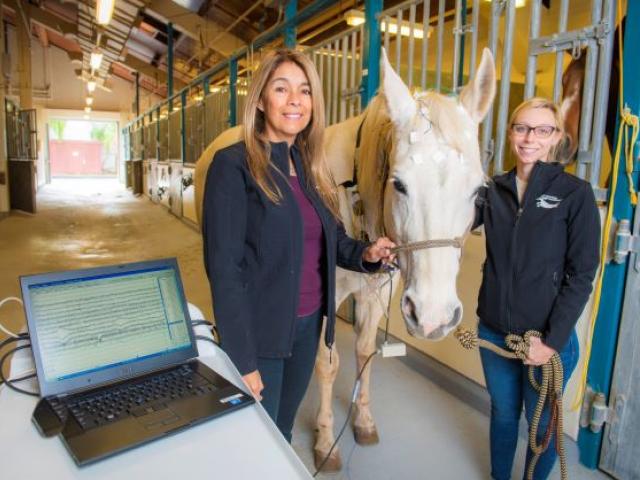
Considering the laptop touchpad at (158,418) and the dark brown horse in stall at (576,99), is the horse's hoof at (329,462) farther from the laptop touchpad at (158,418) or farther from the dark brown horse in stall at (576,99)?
the dark brown horse in stall at (576,99)

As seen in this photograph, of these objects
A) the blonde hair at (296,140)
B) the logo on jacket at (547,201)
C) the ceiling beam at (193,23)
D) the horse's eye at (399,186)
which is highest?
the ceiling beam at (193,23)

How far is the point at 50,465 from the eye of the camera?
623 millimetres

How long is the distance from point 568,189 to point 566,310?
33 cm

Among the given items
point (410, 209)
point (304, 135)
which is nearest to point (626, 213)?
point (410, 209)

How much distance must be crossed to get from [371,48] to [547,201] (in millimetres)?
1916

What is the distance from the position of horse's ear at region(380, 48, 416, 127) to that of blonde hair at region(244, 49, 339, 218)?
22 cm

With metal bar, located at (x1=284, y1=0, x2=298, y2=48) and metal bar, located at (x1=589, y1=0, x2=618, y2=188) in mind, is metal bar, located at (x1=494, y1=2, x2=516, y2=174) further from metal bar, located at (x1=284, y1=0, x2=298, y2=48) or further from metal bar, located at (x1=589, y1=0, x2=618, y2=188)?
metal bar, located at (x1=284, y1=0, x2=298, y2=48)

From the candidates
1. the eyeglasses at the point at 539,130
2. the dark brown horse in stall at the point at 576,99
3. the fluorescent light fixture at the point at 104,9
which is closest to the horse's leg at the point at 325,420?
the eyeglasses at the point at 539,130

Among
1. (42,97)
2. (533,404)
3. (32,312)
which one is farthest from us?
(42,97)

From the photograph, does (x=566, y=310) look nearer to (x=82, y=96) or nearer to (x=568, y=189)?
(x=568, y=189)

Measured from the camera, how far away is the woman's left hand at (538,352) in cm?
128

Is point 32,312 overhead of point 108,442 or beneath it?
overhead

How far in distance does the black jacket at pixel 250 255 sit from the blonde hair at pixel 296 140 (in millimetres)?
20

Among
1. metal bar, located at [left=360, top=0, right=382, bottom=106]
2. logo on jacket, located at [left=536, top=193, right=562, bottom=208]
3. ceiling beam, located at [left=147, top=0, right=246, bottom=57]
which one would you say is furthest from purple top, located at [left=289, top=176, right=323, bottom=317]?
ceiling beam, located at [left=147, top=0, right=246, bottom=57]
